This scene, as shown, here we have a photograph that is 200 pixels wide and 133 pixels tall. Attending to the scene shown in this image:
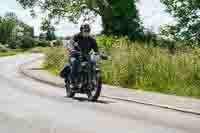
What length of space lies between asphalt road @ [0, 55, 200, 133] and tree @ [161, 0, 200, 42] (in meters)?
34.6

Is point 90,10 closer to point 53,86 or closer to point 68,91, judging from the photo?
point 53,86

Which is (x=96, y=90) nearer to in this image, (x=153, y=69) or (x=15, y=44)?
(x=153, y=69)

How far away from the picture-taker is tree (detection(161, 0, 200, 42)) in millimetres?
51906

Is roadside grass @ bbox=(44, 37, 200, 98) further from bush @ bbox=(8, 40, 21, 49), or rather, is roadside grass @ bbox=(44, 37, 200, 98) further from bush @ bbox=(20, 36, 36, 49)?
bush @ bbox=(8, 40, 21, 49)

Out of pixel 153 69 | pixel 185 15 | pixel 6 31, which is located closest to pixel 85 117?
pixel 153 69

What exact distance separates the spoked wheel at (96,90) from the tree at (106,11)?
1836 inches

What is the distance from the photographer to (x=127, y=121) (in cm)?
1248

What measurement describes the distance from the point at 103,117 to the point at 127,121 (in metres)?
0.83

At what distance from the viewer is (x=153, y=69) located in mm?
22453

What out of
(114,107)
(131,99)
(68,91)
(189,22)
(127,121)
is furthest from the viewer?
(189,22)

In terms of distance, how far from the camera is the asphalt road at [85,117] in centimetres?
1138

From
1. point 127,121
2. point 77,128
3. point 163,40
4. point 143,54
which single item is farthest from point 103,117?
point 163,40

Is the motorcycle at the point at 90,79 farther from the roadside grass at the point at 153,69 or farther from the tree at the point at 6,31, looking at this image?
the tree at the point at 6,31

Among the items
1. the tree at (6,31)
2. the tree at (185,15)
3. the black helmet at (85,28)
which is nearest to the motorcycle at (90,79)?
the black helmet at (85,28)
